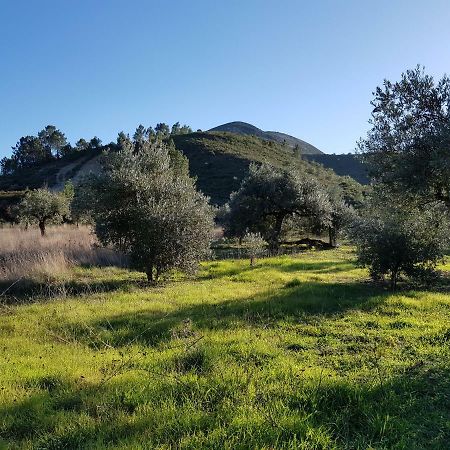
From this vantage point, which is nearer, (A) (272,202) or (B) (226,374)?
(B) (226,374)

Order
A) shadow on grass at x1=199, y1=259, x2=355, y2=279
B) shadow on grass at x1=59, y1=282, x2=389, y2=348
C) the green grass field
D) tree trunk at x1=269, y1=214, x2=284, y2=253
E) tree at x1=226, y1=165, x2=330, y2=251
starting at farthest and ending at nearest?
tree trunk at x1=269, y1=214, x2=284, y2=253 → tree at x1=226, y1=165, x2=330, y2=251 → shadow on grass at x1=199, y1=259, x2=355, y2=279 → shadow on grass at x1=59, y1=282, x2=389, y2=348 → the green grass field

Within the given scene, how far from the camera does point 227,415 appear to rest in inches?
186

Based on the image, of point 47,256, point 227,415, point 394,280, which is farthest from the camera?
point 47,256

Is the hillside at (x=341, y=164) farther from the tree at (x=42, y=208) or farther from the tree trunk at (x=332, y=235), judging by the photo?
the tree at (x=42, y=208)

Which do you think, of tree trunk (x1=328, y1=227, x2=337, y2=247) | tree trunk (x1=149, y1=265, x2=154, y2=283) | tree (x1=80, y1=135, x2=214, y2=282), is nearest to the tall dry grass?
tree (x1=80, y1=135, x2=214, y2=282)

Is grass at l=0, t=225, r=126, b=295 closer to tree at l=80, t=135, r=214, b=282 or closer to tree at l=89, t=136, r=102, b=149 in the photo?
tree at l=80, t=135, r=214, b=282

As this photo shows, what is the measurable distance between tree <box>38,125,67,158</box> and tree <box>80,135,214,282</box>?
→ 125280mm

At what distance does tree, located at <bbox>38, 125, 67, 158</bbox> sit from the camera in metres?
133

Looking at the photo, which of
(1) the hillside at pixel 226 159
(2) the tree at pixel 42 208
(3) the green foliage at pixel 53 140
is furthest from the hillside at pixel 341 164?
(2) the tree at pixel 42 208

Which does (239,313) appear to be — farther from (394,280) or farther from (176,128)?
(176,128)

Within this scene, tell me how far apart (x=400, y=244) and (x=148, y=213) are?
8705 millimetres

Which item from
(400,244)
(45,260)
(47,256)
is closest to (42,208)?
(47,256)

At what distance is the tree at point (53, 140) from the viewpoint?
133m

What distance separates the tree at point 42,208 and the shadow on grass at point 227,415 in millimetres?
27438
